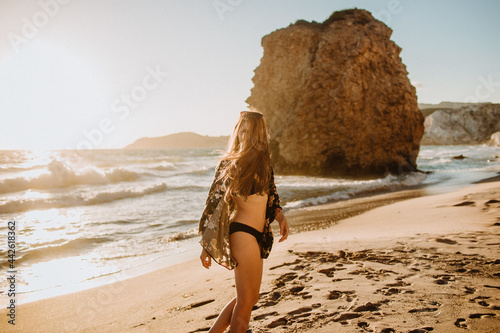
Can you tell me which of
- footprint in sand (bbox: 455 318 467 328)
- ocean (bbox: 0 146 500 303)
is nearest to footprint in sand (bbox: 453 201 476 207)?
ocean (bbox: 0 146 500 303)

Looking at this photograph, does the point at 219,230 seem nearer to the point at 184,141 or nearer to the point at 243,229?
the point at 243,229

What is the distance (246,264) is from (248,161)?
29.3 inches

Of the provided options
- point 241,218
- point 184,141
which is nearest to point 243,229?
point 241,218

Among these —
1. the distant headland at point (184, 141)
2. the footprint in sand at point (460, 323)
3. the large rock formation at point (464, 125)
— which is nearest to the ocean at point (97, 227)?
the footprint in sand at point (460, 323)

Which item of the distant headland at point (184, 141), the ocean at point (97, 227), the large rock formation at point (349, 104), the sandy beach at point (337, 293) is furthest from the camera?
the distant headland at point (184, 141)

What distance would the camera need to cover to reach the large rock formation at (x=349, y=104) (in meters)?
20.5

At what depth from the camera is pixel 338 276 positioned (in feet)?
11.0

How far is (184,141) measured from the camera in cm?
11788

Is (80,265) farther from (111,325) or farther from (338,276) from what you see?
(338,276)

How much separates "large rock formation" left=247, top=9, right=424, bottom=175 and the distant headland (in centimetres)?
9125

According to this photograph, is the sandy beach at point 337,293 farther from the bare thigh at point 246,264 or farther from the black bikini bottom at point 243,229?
the black bikini bottom at point 243,229

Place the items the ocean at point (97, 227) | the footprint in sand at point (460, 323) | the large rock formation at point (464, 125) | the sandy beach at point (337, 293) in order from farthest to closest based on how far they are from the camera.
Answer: the large rock formation at point (464, 125) → the ocean at point (97, 227) → the sandy beach at point (337, 293) → the footprint in sand at point (460, 323)

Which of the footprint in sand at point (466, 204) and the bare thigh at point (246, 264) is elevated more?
the bare thigh at point (246, 264)

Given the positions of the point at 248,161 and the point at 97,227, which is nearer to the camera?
the point at 248,161
